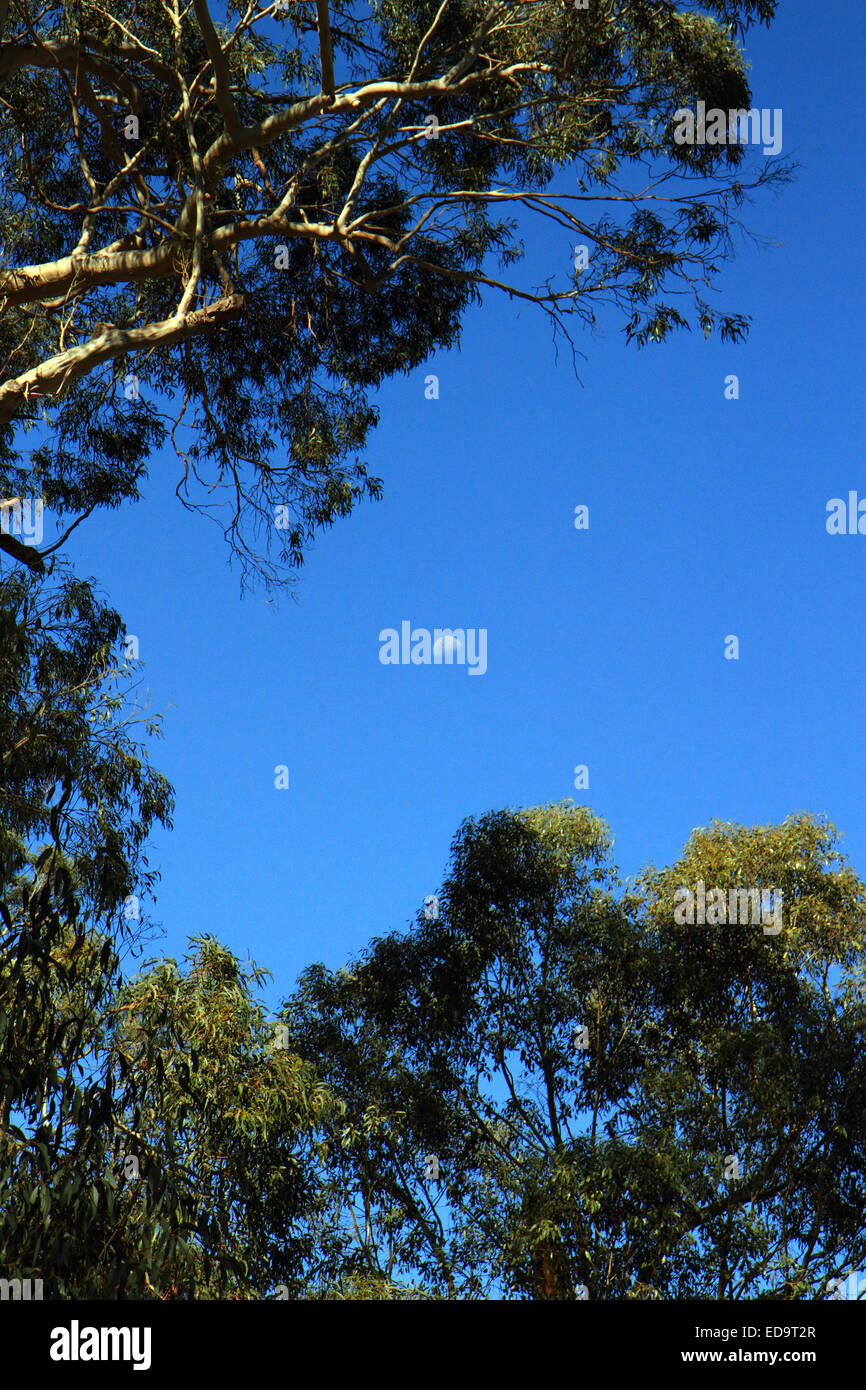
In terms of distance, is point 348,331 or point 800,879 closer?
point 348,331

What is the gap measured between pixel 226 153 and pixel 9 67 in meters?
1.23

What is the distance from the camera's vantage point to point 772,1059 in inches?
440

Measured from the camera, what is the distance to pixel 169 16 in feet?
27.1

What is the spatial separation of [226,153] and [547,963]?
7.93 metres

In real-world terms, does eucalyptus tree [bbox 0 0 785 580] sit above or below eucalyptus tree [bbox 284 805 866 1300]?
above

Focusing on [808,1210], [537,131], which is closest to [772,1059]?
[808,1210]

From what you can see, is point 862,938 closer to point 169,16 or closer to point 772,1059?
point 772,1059

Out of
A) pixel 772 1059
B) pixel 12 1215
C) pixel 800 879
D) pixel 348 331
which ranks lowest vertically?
pixel 12 1215

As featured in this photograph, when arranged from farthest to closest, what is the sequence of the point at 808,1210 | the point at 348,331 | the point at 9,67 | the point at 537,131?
1. the point at 808,1210
2. the point at 348,331
3. the point at 537,131
4. the point at 9,67

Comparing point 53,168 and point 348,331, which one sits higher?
point 53,168

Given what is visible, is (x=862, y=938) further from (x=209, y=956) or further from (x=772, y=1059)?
(x=209, y=956)

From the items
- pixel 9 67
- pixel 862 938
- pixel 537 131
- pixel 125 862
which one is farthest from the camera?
pixel 862 938

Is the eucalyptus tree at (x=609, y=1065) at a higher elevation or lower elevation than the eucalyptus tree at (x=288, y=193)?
lower

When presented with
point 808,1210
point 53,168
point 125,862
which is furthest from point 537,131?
point 808,1210
